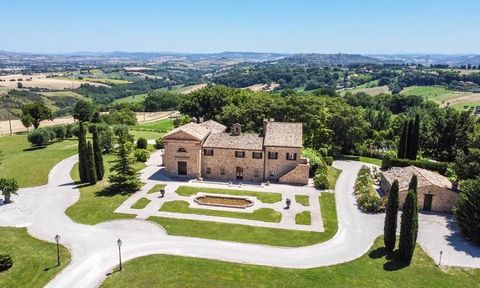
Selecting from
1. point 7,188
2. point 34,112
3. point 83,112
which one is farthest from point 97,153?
point 83,112

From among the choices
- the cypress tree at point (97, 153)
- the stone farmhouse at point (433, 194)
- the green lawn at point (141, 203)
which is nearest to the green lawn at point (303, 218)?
the stone farmhouse at point (433, 194)

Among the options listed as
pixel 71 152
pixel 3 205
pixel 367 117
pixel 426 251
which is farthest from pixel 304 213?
pixel 367 117

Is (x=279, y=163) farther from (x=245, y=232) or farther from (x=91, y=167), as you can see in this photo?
(x=91, y=167)

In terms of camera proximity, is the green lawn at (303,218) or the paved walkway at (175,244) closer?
the paved walkway at (175,244)

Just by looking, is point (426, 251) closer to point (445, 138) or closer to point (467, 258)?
point (467, 258)

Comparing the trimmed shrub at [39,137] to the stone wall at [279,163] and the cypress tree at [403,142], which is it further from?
the cypress tree at [403,142]

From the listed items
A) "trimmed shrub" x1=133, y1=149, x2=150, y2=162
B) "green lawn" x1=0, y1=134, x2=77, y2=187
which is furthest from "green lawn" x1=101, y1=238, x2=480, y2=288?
"trimmed shrub" x1=133, y1=149, x2=150, y2=162

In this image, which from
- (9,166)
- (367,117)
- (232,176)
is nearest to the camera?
(232,176)
